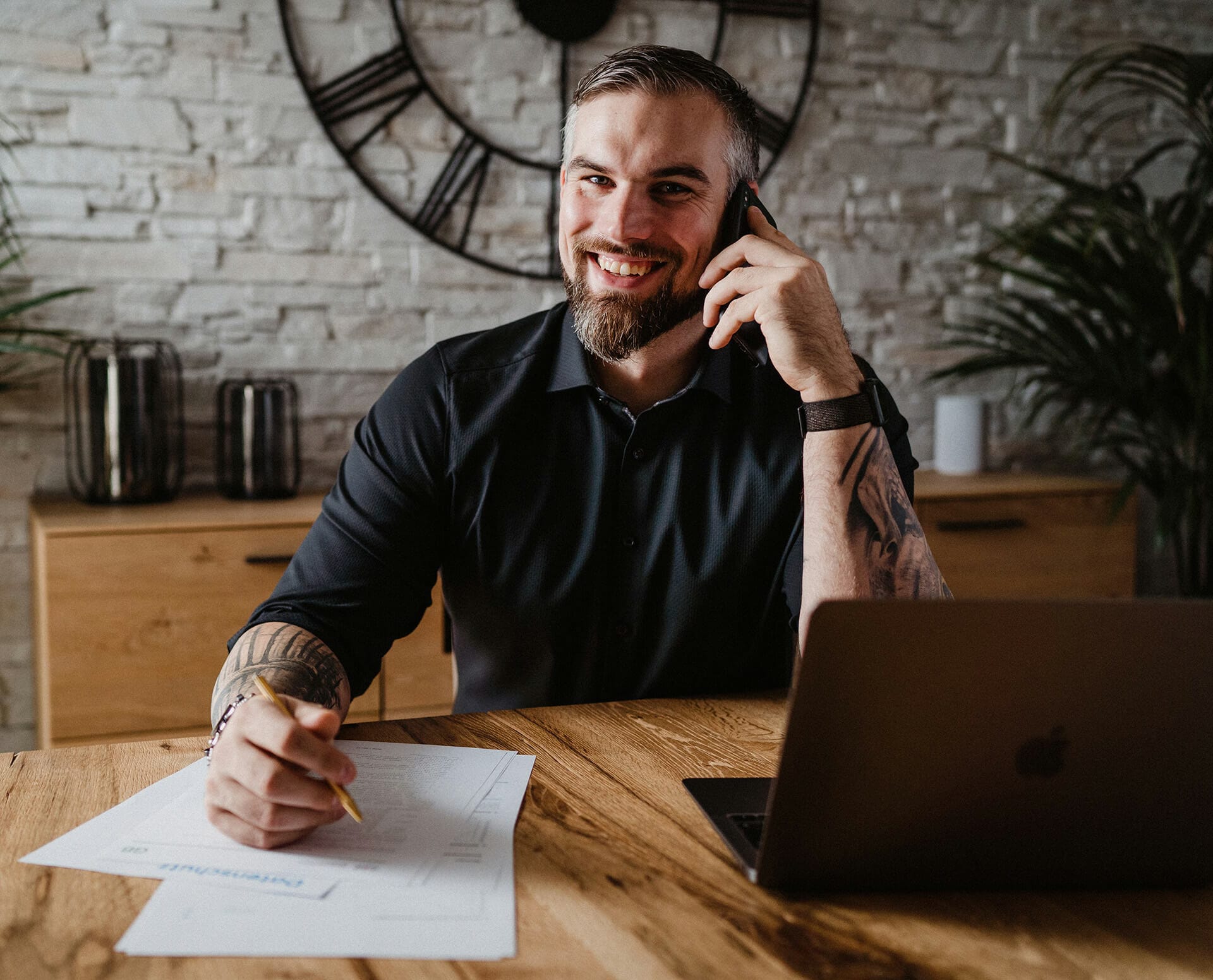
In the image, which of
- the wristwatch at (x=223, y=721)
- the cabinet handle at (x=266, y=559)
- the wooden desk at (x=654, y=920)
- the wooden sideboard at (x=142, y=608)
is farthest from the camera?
the cabinet handle at (x=266, y=559)

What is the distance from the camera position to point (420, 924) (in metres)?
0.71

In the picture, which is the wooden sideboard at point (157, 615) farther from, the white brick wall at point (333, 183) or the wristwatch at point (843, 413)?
the wristwatch at point (843, 413)

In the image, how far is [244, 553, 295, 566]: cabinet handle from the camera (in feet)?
7.25

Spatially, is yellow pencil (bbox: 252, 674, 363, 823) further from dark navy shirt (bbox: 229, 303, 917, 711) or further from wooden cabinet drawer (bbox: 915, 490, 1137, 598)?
wooden cabinet drawer (bbox: 915, 490, 1137, 598)

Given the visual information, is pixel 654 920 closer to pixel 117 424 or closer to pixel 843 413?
pixel 843 413

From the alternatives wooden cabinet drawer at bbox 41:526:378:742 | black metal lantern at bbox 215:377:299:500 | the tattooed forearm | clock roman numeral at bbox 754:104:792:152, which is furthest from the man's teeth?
clock roman numeral at bbox 754:104:792:152

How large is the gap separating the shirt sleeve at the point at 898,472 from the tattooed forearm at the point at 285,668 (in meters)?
0.60

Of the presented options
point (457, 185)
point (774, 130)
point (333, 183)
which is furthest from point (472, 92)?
point (774, 130)

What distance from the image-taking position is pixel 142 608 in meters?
2.14

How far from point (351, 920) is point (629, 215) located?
3.52ft

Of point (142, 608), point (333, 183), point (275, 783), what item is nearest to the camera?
point (275, 783)

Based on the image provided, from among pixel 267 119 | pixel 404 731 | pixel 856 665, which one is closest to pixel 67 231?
pixel 267 119

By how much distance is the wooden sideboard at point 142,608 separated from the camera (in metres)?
2.10

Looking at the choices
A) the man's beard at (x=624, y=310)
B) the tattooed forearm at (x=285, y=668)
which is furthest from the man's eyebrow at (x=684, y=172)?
the tattooed forearm at (x=285, y=668)
